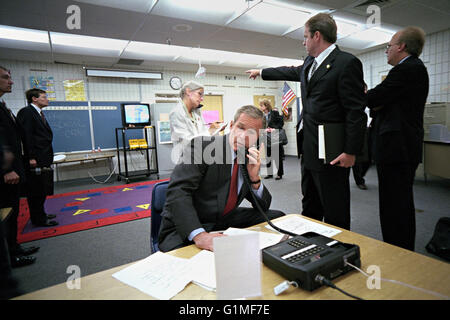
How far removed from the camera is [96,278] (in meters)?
0.69

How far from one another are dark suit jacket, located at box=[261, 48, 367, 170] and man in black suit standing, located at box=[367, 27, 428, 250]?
34 cm


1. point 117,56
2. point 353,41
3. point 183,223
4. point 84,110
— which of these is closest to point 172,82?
point 117,56

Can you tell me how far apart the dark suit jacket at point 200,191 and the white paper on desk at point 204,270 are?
0.86 feet

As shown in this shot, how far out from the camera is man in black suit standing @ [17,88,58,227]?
8.80ft

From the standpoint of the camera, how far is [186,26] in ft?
12.5

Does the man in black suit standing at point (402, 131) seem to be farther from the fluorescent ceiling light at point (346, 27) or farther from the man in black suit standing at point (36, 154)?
the man in black suit standing at point (36, 154)

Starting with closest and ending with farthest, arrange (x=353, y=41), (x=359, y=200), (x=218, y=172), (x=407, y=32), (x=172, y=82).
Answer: (x=218, y=172) → (x=407, y=32) → (x=359, y=200) → (x=353, y=41) → (x=172, y=82)

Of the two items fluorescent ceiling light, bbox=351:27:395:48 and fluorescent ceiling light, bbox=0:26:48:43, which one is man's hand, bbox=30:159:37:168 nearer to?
fluorescent ceiling light, bbox=0:26:48:43

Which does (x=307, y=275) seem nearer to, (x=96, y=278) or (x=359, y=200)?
(x=96, y=278)

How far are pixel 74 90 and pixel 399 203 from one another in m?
6.42

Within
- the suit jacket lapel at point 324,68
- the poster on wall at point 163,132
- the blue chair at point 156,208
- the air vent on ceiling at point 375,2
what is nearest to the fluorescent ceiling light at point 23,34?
the poster on wall at point 163,132

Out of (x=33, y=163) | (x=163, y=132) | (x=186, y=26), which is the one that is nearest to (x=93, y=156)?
(x=163, y=132)

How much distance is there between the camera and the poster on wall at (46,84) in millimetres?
5324

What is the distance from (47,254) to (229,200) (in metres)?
2.03
